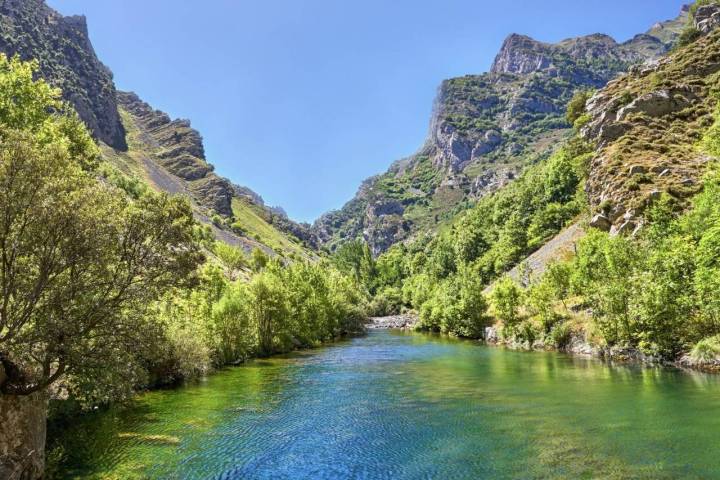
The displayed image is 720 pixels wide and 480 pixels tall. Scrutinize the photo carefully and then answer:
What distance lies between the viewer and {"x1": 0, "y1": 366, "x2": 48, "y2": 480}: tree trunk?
707 inches


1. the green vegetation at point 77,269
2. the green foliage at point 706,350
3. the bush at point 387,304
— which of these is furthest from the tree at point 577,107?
the green vegetation at point 77,269

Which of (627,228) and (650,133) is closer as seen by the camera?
(627,228)

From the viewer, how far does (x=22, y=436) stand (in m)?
19.0

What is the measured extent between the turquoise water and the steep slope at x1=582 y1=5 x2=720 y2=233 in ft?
167

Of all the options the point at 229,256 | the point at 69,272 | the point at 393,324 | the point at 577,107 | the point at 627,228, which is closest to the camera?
the point at 69,272

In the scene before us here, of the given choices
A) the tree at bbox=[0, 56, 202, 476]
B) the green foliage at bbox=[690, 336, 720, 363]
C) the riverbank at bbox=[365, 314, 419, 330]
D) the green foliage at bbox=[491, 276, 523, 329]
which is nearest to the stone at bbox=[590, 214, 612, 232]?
the green foliage at bbox=[491, 276, 523, 329]

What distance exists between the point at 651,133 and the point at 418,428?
105765 mm

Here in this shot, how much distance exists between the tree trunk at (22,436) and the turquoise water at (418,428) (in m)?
3.55

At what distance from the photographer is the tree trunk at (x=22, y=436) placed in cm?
1797

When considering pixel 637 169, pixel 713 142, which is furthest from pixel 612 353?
pixel 637 169

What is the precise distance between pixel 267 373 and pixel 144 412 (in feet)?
65.4

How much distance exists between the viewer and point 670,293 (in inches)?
2010

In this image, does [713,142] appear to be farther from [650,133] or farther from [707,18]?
[707,18]

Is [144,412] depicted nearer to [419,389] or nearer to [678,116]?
[419,389]
